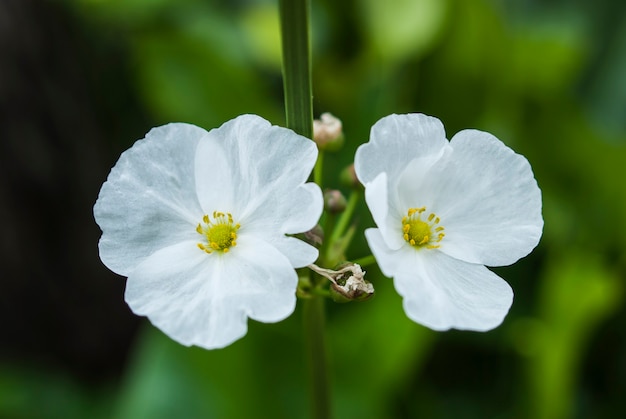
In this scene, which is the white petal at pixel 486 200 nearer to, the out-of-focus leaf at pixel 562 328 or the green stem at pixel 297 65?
the green stem at pixel 297 65

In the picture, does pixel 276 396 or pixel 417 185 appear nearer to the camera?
pixel 417 185

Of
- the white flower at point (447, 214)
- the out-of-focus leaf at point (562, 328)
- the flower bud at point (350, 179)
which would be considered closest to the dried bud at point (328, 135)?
the flower bud at point (350, 179)

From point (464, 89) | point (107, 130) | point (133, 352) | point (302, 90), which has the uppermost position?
point (302, 90)

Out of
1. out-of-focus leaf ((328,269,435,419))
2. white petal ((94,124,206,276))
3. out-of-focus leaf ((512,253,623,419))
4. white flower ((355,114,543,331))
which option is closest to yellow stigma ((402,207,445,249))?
white flower ((355,114,543,331))

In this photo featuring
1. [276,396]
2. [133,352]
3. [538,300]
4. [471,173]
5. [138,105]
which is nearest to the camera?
[471,173]

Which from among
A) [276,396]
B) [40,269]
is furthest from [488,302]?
[40,269]

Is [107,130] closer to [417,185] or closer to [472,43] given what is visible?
[472,43]

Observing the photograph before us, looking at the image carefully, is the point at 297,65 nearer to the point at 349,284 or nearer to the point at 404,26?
the point at 349,284
